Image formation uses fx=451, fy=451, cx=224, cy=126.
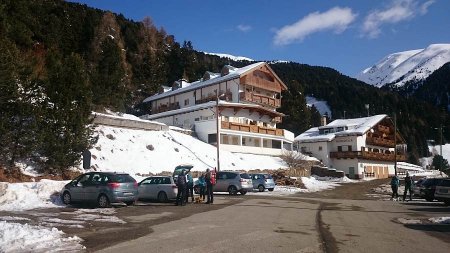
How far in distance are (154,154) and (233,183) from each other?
35.8 ft

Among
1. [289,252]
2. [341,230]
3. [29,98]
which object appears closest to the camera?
[289,252]

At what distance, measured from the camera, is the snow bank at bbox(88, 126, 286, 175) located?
34.2 meters

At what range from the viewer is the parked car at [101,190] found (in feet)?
64.2

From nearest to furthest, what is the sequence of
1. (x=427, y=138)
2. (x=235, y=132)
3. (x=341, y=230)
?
(x=341, y=230), (x=235, y=132), (x=427, y=138)

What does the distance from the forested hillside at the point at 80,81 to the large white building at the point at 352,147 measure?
30.2 ft

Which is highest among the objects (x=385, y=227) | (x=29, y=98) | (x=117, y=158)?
(x=29, y=98)

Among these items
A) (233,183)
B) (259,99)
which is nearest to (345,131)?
(259,99)

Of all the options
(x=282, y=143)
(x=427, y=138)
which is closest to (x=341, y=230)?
(x=282, y=143)

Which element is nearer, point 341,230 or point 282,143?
point 341,230

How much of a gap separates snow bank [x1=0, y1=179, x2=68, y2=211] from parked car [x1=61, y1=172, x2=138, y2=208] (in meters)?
0.72

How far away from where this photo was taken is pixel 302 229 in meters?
13.0

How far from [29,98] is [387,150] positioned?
67.5 m

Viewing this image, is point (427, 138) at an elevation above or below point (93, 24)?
below

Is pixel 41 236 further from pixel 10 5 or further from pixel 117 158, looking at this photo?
pixel 10 5
